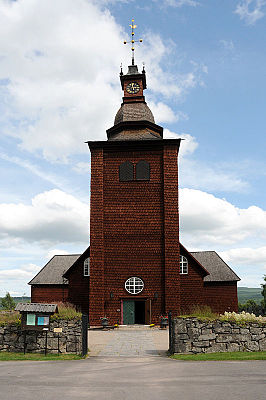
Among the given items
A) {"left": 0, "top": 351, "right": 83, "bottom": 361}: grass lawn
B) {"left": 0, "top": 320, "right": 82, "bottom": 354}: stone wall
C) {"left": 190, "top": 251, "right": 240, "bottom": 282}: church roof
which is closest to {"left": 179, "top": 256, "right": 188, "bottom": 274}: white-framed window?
{"left": 190, "top": 251, "right": 240, "bottom": 282}: church roof

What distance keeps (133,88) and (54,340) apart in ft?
86.5

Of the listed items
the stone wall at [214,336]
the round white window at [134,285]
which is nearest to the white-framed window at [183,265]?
the round white window at [134,285]

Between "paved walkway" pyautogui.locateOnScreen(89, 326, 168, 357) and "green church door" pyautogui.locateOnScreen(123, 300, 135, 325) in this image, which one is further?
"green church door" pyautogui.locateOnScreen(123, 300, 135, 325)

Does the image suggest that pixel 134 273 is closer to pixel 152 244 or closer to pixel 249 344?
pixel 152 244

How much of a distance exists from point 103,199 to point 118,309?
8493mm

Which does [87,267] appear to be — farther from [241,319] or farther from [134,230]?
[241,319]

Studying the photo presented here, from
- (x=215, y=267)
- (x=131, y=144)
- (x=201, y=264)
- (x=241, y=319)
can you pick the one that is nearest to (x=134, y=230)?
(x=131, y=144)

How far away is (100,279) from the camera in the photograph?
28.2m

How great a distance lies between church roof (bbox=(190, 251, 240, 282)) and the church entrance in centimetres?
950

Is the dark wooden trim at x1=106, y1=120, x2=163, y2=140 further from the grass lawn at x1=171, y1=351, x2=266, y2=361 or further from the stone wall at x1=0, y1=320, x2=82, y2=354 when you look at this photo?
the grass lawn at x1=171, y1=351, x2=266, y2=361

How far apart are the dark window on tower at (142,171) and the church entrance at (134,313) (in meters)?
9.54

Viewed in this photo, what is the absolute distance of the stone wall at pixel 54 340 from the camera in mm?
14141

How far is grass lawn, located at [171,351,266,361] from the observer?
1293 centimetres

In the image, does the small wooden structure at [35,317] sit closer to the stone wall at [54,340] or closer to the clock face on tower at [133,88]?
the stone wall at [54,340]
